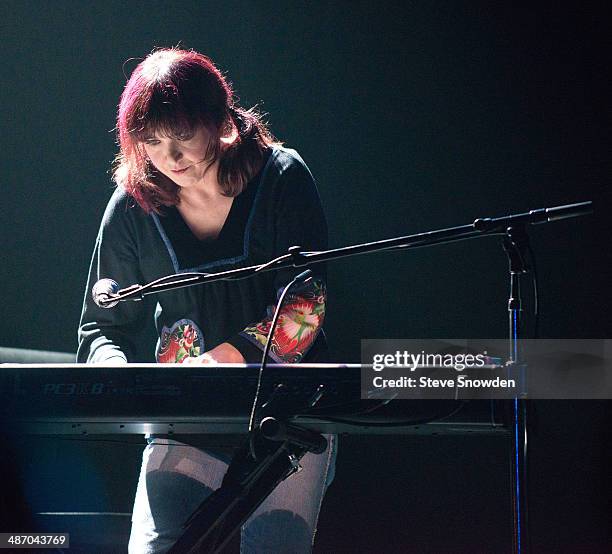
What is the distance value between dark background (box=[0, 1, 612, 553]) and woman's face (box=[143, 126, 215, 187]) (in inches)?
47.6

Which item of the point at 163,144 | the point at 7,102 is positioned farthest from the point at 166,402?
the point at 7,102

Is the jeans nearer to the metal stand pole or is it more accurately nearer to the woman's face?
the metal stand pole

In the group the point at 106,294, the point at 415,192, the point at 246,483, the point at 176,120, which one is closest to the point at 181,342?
the point at 106,294

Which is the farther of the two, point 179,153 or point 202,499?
point 179,153

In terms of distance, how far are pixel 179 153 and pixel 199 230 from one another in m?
0.18

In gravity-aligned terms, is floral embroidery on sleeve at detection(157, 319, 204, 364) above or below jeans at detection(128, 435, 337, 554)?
above

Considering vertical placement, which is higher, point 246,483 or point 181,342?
point 181,342

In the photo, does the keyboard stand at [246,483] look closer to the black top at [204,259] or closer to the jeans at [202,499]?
the jeans at [202,499]

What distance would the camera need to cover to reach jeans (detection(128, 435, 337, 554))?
4.71ft

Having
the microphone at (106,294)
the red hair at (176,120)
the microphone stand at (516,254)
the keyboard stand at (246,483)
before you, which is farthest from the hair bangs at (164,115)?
the keyboard stand at (246,483)

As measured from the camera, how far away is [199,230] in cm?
180

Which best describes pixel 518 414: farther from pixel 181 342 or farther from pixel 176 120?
pixel 176 120

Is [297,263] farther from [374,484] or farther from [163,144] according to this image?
[374,484]

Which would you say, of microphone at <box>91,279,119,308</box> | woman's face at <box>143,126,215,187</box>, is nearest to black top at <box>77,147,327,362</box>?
woman's face at <box>143,126,215,187</box>
